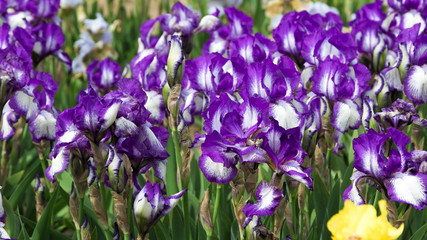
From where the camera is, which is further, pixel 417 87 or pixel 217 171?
pixel 417 87

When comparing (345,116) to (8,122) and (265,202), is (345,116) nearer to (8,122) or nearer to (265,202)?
(265,202)

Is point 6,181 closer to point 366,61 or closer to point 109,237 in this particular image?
point 109,237

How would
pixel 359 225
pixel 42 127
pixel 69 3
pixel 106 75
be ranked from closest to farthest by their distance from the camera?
pixel 359 225 < pixel 42 127 < pixel 106 75 < pixel 69 3

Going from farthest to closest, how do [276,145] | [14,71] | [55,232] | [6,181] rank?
[6,181], [55,232], [14,71], [276,145]

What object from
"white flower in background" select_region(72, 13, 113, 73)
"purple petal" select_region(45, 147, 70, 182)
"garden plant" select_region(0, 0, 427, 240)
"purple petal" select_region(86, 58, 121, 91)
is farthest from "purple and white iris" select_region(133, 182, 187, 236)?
"white flower in background" select_region(72, 13, 113, 73)

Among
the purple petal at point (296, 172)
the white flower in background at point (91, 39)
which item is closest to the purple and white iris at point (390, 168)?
the purple petal at point (296, 172)

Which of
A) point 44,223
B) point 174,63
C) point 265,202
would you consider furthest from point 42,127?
point 265,202

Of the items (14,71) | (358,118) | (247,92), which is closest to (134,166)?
(247,92)

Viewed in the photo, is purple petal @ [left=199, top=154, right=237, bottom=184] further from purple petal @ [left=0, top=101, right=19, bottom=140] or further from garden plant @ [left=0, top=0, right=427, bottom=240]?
purple petal @ [left=0, top=101, right=19, bottom=140]

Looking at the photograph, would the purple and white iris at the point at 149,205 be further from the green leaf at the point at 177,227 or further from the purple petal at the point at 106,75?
the purple petal at the point at 106,75
